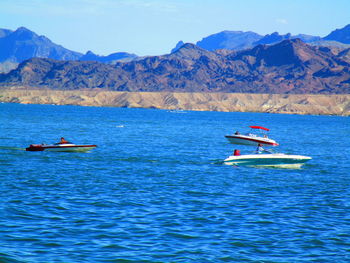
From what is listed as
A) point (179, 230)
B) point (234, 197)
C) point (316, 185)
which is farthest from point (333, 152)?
point (179, 230)

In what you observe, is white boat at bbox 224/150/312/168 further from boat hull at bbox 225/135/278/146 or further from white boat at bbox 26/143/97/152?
boat hull at bbox 225/135/278/146

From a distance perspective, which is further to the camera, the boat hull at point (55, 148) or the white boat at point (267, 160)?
the boat hull at point (55, 148)

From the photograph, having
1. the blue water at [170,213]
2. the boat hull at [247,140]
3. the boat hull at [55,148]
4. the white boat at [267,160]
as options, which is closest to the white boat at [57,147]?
the boat hull at [55,148]

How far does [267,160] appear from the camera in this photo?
42.7 m

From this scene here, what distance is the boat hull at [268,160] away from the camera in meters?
42.3

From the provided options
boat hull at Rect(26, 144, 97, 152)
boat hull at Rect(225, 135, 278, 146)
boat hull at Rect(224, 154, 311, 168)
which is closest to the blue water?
boat hull at Rect(224, 154, 311, 168)

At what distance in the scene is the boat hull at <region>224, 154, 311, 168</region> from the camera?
4231 cm

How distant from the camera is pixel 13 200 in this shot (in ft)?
85.0

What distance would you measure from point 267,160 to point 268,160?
75 millimetres

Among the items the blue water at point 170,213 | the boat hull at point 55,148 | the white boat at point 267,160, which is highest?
the white boat at point 267,160

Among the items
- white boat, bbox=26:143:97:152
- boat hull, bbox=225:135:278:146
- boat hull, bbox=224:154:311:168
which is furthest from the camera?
boat hull, bbox=225:135:278:146

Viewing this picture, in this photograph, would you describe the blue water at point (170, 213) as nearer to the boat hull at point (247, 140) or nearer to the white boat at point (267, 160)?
the white boat at point (267, 160)

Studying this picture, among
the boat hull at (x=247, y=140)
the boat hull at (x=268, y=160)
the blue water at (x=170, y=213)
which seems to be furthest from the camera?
the boat hull at (x=247, y=140)

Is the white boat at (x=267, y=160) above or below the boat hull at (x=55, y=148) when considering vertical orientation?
above
